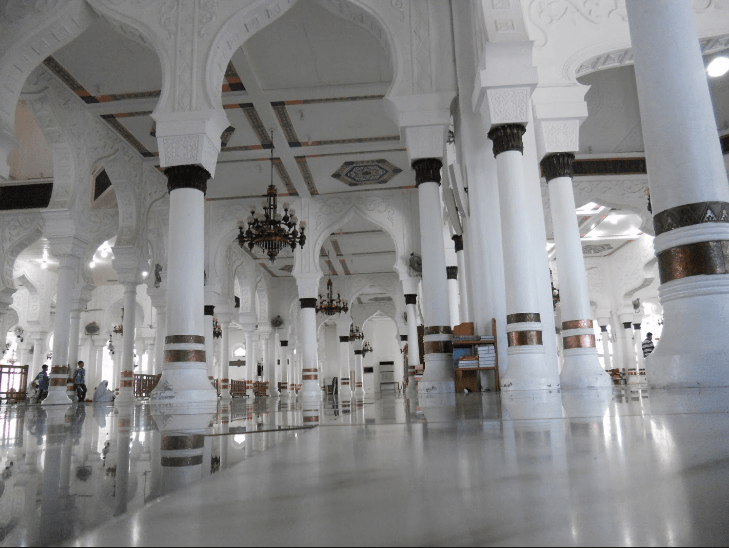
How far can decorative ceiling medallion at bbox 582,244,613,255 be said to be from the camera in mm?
15485

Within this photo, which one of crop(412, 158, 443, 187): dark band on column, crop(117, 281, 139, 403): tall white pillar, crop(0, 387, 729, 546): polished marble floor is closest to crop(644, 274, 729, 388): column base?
crop(0, 387, 729, 546): polished marble floor

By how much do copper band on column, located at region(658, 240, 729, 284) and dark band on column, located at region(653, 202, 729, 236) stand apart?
77 millimetres

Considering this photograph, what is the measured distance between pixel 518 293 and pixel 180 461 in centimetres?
352

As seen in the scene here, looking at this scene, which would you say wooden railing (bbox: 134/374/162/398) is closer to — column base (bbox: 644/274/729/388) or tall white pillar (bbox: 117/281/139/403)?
tall white pillar (bbox: 117/281/139/403)

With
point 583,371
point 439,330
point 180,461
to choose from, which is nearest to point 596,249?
point 583,371

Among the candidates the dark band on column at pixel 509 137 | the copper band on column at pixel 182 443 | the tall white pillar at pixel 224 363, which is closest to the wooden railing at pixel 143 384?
the tall white pillar at pixel 224 363

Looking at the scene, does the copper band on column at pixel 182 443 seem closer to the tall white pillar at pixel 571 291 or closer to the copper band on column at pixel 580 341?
the tall white pillar at pixel 571 291

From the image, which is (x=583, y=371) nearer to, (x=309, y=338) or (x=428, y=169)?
(x=428, y=169)

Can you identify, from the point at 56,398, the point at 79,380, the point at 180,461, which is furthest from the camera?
the point at 79,380

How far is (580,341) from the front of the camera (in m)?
5.55

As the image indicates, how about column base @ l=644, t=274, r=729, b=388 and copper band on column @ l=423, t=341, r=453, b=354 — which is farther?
copper band on column @ l=423, t=341, r=453, b=354

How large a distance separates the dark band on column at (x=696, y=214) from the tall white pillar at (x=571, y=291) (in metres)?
3.59

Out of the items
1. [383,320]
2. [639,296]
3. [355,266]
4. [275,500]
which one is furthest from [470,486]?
[383,320]

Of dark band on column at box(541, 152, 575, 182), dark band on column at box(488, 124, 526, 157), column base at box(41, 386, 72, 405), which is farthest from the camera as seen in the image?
column base at box(41, 386, 72, 405)
